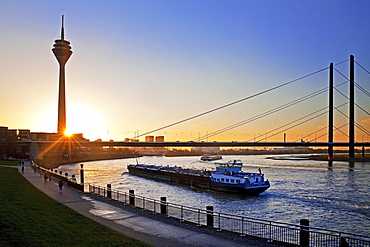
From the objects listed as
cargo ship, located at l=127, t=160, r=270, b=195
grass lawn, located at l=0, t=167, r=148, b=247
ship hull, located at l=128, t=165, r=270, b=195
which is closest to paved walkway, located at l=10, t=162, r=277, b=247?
grass lawn, located at l=0, t=167, r=148, b=247

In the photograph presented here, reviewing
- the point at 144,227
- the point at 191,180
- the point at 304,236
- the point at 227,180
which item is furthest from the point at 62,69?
the point at 304,236

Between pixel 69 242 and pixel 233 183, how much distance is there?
1285 inches

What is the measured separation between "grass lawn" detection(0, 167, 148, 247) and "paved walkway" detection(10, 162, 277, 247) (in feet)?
2.82

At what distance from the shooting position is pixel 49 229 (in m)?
15.7

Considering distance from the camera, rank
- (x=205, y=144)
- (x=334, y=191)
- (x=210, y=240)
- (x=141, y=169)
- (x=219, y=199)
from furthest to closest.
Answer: (x=205, y=144) < (x=141, y=169) < (x=334, y=191) < (x=219, y=199) < (x=210, y=240)

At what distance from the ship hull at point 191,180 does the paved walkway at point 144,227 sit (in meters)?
22.0

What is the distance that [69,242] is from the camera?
46.0 feet

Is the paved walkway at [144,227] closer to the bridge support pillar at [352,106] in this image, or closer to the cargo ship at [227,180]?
the cargo ship at [227,180]

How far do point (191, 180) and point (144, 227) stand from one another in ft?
124

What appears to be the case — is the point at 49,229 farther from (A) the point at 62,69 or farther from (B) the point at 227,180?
(A) the point at 62,69

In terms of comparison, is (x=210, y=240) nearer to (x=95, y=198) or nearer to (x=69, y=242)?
(x=69, y=242)

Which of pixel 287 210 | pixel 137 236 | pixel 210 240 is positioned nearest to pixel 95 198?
pixel 137 236

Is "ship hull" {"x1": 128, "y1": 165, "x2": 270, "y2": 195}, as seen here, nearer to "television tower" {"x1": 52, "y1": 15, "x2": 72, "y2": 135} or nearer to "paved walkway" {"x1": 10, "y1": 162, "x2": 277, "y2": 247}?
"paved walkway" {"x1": 10, "y1": 162, "x2": 277, "y2": 247}

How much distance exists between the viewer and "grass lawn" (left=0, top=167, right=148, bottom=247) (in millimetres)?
13852
